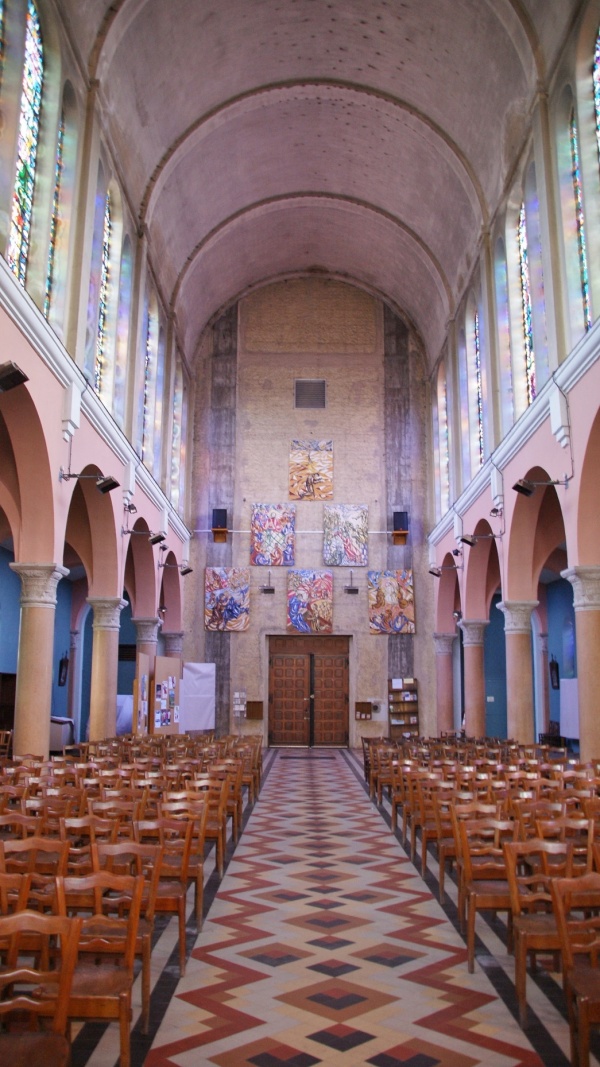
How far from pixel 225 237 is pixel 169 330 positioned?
3.52 metres

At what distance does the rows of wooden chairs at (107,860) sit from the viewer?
12.9 ft

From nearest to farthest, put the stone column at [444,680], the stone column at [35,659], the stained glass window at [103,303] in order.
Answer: the stone column at [35,659] < the stained glass window at [103,303] < the stone column at [444,680]

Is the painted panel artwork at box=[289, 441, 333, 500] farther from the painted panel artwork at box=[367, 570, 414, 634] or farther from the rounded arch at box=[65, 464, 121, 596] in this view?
the rounded arch at box=[65, 464, 121, 596]

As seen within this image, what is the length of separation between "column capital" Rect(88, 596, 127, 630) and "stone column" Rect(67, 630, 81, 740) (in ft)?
35.7

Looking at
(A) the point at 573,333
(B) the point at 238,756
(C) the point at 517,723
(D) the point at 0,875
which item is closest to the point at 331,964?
(D) the point at 0,875

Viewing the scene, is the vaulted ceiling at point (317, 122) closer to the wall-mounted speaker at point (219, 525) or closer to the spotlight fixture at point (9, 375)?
the wall-mounted speaker at point (219, 525)

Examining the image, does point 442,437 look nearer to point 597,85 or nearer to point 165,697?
point 165,697

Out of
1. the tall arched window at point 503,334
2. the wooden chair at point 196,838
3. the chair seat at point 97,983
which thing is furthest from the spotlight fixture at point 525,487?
the chair seat at point 97,983

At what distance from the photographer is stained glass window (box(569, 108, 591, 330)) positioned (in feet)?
45.0

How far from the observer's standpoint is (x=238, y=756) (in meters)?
13.2

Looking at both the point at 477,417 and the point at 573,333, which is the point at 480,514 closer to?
the point at 477,417

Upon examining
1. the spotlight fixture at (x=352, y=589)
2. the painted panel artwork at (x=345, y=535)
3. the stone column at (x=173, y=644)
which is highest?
the painted panel artwork at (x=345, y=535)

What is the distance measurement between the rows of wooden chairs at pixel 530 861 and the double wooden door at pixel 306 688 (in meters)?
16.0

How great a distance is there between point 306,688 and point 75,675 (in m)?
7.22
